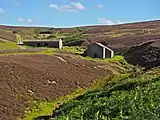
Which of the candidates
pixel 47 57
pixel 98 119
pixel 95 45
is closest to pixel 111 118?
pixel 98 119

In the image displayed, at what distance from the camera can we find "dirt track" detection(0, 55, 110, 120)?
33406 mm

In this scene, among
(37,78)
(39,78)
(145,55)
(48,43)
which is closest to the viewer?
(37,78)

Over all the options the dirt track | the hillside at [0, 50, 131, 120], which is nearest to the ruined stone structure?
the hillside at [0, 50, 131, 120]

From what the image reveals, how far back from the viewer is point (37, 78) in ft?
133

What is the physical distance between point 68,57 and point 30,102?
71.6 feet

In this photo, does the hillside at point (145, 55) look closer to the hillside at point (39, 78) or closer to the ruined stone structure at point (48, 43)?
the hillside at point (39, 78)

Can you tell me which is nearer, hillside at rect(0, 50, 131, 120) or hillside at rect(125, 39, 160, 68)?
hillside at rect(0, 50, 131, 120)

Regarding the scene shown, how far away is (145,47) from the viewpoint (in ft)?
230

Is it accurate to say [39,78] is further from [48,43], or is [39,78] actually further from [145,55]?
[48,43]

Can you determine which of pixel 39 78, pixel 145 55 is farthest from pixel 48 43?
pixel 39 78

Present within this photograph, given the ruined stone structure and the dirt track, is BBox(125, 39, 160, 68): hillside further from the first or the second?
the ruined stone structure

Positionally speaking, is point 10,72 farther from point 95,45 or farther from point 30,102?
point 95,45

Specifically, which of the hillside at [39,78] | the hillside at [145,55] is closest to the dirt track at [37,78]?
the hillside at [39,78]

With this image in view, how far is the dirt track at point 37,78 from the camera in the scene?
3341cm
